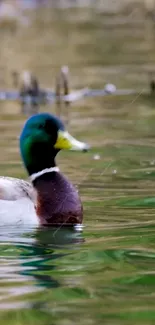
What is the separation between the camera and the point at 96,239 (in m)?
7.32

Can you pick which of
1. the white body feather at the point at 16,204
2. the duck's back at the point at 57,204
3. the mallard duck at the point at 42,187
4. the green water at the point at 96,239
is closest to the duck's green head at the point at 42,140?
the mallard duck at the point at 42,187

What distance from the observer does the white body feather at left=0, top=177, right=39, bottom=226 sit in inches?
304

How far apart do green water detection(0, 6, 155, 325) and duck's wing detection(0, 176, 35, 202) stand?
0.25 metres

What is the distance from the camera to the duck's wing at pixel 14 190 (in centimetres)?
780

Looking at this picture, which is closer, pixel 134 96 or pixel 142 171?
pixel 142 171

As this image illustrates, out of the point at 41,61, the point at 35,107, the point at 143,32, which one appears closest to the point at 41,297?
the point at 35,107

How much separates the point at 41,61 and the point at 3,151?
429 inches

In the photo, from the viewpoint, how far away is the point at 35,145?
8.17m

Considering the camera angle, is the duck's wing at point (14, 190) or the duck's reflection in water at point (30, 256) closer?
the duck's reflection in water at point (30, 256)

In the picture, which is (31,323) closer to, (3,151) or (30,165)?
(30,165)

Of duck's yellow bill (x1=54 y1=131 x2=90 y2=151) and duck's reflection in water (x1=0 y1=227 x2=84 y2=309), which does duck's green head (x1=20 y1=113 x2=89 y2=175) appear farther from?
duck's reflection in water (x1=0 y1=227 x2=84 y2=309)

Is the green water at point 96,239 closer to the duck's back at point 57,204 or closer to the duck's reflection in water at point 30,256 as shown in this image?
the duck's reflection in water at point 30,256

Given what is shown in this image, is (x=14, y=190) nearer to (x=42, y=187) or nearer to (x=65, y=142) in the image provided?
(x=42, y=187)

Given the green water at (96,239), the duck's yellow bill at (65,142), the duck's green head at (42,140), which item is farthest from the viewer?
the duck's green head at (42,140)
